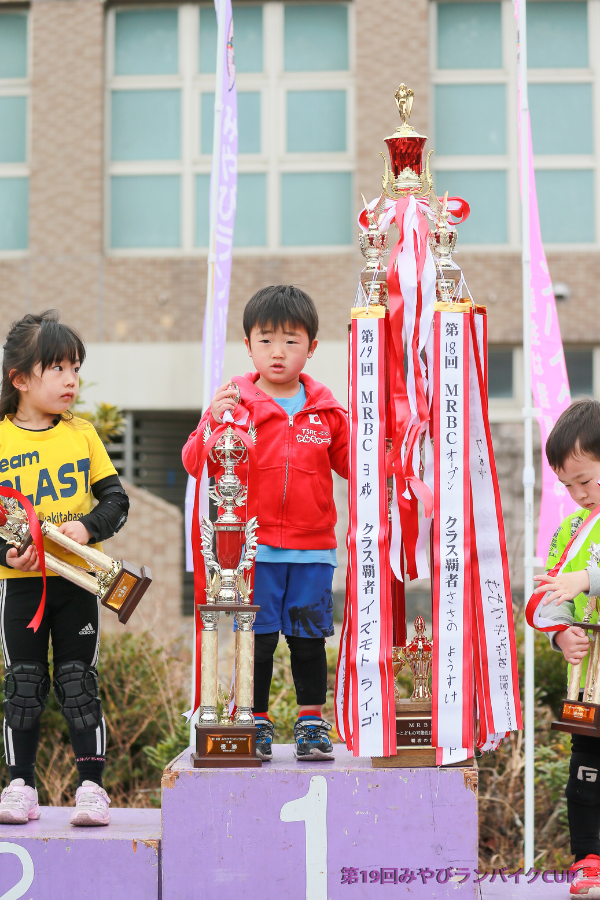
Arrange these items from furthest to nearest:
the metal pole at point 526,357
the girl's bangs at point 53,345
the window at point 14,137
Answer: the window at point 14,137
the metal pole at point 526,357
the girl's bangs at point 53,345

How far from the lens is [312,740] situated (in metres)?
3.02

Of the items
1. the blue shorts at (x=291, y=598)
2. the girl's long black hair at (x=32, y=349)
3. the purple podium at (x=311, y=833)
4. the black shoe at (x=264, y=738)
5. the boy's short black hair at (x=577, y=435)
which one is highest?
the girl's long black hair at (x=32, y=349)

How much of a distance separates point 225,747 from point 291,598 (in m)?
0.50

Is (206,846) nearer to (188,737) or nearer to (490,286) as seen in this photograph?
(188,737)

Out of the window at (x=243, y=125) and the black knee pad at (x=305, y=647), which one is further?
the window at (x=243, y=125)

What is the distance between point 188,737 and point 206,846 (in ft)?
5.52

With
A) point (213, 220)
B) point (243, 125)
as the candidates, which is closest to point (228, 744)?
point (213, 220)

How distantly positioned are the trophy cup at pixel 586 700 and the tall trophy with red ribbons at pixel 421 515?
0.17 m

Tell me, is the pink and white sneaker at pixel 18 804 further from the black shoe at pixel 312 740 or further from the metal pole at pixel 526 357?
the metal pole at pixel 526 357

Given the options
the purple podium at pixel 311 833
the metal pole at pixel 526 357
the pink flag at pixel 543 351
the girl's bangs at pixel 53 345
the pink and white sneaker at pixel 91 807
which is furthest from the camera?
the pink flag at pixel 543 351

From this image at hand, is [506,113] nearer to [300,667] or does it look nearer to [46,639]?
[300,667]

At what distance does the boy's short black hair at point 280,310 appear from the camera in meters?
3.05

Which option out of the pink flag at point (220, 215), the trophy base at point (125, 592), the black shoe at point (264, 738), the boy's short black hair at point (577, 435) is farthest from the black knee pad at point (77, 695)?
the boy's short black hair at point (577, 435)

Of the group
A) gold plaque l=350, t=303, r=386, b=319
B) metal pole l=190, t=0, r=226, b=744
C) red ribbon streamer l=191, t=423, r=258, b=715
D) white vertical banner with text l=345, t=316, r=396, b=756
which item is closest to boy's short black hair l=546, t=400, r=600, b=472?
white vertical banner with text l=345, t=316, r=396, b=756
